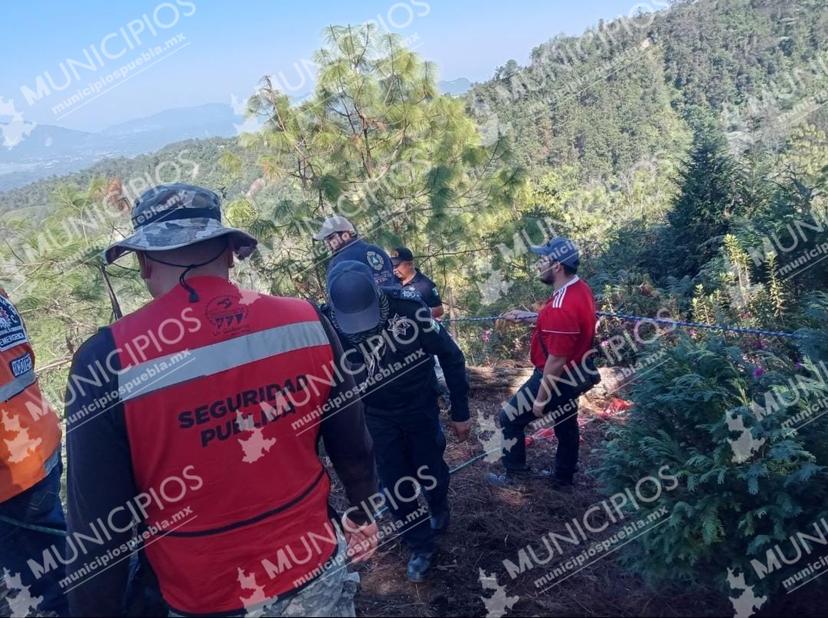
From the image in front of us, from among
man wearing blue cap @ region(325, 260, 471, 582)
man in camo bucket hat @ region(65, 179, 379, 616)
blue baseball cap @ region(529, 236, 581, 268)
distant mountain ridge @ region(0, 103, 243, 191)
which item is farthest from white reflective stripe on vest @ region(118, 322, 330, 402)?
distant mountain ridge @ region(0, 103, 243, 191)

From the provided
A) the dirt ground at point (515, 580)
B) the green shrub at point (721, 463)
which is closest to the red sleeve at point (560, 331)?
the green shrub at point (721, 463)

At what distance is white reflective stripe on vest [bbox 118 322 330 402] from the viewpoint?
1.26 m

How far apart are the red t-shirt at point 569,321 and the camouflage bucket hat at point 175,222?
2297mm

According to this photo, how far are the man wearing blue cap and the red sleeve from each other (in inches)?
29.5

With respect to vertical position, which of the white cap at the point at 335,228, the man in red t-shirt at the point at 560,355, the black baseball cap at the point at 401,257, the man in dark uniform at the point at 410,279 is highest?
the white cap at the point at 335,228

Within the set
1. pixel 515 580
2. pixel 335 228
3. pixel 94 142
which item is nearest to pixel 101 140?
pixel 94 142

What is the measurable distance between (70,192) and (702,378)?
7.08 m

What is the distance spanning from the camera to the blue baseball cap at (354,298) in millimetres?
2555

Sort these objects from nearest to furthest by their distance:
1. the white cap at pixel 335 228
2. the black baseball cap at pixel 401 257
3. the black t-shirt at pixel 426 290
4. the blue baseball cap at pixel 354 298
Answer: the blue baseball cap at pixel 354 298 → the white cap at pixel 335 228 → the black t-shirt at pixel 426 290 → the black baseball cap at pixel 401 257

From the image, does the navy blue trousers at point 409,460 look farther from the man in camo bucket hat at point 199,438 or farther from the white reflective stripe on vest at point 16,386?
the white reflective stripe on vest at point 16,386

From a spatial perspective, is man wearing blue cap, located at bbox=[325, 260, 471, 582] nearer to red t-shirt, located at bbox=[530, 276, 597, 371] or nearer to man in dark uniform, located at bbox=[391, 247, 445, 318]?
red t-shirt, located at bbox=[530, 276, 597, 371]

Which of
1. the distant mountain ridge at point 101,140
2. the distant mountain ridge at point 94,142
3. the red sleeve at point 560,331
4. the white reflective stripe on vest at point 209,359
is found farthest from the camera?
the distant mountain ridge at point 94,142

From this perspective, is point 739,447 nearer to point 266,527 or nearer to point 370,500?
point 370,500

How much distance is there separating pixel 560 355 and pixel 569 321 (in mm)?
224
